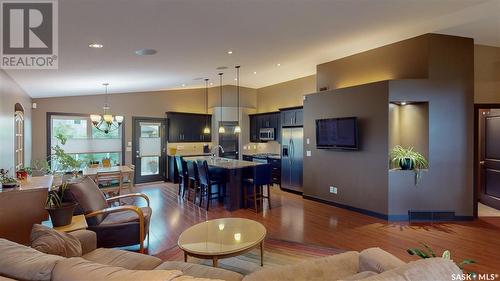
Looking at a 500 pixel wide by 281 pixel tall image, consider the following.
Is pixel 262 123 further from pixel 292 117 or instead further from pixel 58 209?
pixel 58 209

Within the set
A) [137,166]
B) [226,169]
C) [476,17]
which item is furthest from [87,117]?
[476,17]

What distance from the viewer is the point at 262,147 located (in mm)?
9211

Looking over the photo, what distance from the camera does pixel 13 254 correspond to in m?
1.44

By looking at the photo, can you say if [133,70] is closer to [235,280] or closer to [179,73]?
[179,73]

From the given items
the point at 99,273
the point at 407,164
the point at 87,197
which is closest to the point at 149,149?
the point at 87,197

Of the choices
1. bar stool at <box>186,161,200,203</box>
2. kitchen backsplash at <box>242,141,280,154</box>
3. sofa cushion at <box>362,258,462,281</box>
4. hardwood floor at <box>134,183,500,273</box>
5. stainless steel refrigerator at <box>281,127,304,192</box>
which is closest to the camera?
sofa cushion at <box>362,258,462,281</box>

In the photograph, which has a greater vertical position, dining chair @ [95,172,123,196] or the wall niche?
the wall niche

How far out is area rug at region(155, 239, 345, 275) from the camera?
9.71ft

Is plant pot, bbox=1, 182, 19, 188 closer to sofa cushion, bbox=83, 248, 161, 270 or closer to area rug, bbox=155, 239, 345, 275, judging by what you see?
sofa cushion, bbox=83, 248, 161, 270

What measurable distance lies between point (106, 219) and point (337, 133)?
4307mm

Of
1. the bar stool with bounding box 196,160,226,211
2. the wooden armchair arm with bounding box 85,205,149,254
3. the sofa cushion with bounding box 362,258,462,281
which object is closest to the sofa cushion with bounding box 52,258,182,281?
the sofa cushion with bounding box 362,258,462,281

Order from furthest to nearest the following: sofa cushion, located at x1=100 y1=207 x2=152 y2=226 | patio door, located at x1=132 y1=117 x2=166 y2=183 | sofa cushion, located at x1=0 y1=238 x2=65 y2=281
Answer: patio door, located at x1=132 y1=117 x2=166 y2=183
sofa cushion, located at x1=100 y1=207 x2=152 y2=226
sofa cushion, located at x1=0 y1=238 x2=65 y2=281

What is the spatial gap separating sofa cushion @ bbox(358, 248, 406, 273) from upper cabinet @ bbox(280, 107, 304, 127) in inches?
204

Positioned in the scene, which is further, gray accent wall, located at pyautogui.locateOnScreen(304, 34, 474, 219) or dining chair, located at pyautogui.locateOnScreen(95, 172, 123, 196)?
dining chair, located at pyautogui.locateOnScreen(95, 172, 123, 196)
